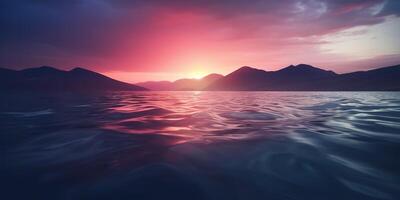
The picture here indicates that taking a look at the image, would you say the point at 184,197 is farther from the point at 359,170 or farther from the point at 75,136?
the point at 75,136

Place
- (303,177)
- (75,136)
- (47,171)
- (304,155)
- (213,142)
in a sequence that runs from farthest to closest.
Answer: (75,136), (213,142), (304,155), (47,171), (303,177)

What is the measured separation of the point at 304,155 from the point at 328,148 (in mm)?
1371

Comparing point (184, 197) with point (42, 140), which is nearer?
point (184, 197)

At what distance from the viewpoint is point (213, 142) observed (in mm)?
8453

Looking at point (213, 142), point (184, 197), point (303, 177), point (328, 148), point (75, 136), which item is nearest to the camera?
point (184, 197)

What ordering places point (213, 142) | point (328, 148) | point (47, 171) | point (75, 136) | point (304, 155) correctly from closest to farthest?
point (47, 171) < point (304, 155) < point (328, 148) < point (213, 142) < point (75, 136)

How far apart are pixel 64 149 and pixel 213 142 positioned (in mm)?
5159

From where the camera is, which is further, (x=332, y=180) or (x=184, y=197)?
(x=332, y=180)

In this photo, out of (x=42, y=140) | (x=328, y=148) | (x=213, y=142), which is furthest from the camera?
(x=42, y=140)

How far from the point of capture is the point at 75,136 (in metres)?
9.60

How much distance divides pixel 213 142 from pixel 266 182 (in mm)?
3550

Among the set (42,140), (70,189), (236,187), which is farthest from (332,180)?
(42,140)

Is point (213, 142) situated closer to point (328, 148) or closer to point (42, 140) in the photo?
point (328, 148)

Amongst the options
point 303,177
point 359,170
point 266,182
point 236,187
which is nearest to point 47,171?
point 236,187
